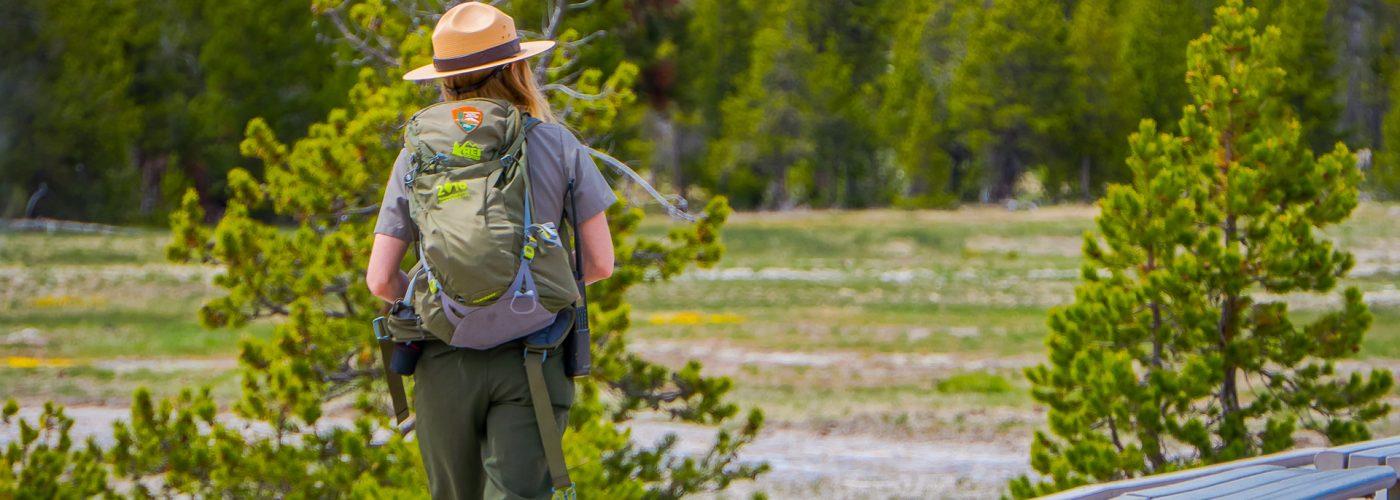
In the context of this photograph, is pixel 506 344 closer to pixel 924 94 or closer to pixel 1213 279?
pixel 1213 279

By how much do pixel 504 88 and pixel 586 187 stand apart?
0.29 m

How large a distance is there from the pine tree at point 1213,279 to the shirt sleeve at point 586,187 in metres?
4.09

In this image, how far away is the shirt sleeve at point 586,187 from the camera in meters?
3.36

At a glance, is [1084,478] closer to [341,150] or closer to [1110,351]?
[1110,351]

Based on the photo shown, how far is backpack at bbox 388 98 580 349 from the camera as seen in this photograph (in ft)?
10.5

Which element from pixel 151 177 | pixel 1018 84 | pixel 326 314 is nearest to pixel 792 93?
pixel 1018 84

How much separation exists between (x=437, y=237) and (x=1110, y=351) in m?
4.68

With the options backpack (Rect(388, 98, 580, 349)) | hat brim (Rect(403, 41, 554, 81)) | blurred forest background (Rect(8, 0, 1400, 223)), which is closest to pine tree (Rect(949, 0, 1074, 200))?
blurred forest background (Rect(8, 0, 1400, 223))

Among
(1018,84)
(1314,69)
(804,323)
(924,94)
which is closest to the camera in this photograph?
(804,323)

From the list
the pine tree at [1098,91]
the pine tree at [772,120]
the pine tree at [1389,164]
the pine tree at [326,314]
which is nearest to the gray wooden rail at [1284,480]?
the pine tree at [326,314]

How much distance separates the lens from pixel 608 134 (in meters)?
7.33

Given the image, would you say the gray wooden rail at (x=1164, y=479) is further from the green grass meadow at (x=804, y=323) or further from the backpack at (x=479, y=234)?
the green grass meadow at (x=804, y=323)

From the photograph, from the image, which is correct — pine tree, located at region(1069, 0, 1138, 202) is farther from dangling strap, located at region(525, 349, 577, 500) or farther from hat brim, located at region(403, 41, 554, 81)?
dangling strap, located at region(525, 349, 577, 500)

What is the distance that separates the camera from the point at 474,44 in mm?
3393
